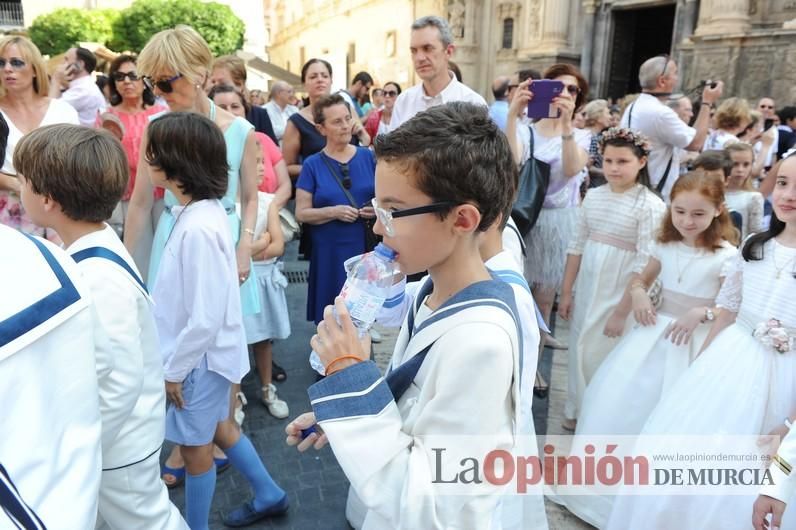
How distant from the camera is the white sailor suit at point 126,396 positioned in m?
1.66

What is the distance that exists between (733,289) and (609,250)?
0.94 meters

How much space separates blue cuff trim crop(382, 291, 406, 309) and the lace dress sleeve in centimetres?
165

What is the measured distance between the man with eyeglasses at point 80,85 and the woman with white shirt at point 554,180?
4.01 meters

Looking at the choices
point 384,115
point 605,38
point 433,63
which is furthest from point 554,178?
point 605,38

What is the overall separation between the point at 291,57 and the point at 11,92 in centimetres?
4710

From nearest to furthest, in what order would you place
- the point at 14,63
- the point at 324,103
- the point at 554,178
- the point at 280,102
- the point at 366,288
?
the point at 366,288 → the point at 14,63 → the point at 324,103 → the point at 554,178 → the point at 280,102

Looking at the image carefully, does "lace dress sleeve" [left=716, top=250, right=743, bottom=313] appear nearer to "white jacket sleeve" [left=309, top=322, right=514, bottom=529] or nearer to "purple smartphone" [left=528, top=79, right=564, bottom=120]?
"purple smartphone" [left=528, top=79, right=564, bottom=120]

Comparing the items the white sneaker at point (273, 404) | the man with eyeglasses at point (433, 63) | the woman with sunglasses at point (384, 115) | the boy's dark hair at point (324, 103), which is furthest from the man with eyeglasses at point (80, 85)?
the woman with sunglasses at point (384, 115)

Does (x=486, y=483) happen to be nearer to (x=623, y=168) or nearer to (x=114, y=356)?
(x=114, y=356)

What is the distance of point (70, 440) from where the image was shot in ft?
3.54

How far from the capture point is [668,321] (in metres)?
3.01

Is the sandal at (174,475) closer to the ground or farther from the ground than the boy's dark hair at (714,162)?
closer to the ground

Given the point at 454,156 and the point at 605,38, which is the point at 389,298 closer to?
the point at 454,156

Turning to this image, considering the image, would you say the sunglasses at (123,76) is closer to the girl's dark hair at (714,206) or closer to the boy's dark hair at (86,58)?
the boy's dark hair at (86,58)
